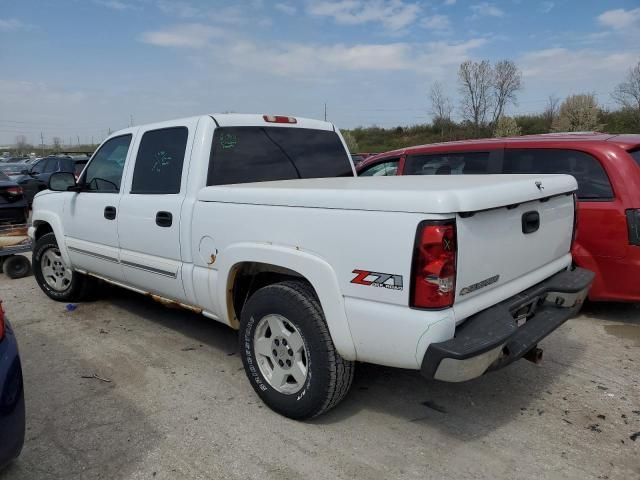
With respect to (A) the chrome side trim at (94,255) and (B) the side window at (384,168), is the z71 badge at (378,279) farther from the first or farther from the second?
(B) the side window at (384,168)

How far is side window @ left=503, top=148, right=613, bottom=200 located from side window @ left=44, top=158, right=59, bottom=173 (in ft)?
45.3

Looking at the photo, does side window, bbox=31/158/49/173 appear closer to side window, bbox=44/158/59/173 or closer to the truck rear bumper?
side window, bbox=44/158/59/173

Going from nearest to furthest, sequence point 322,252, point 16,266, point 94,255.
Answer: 1. point 322,252
2. point 94,255
3. point 16,266

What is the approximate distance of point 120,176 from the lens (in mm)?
4496

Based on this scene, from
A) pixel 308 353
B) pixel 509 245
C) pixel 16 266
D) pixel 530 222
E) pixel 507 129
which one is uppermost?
pixel 507 129

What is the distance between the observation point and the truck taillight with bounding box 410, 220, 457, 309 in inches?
90.5

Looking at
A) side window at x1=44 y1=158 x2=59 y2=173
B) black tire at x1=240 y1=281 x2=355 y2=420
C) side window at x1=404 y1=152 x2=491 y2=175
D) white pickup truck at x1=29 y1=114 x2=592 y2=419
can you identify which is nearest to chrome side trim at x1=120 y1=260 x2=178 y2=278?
white pickup truck at x1=29 y1=114 x2=592 y2=419

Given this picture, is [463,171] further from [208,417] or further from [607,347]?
[208,417]

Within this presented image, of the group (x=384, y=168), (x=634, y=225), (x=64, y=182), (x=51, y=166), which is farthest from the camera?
(x=51, y=166)

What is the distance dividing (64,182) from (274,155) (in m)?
2.30

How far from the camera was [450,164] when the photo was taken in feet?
18.8

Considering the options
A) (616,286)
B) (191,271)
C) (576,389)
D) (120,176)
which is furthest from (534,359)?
(120,176)

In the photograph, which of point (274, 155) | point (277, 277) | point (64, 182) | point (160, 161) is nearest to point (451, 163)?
point (274, 155)

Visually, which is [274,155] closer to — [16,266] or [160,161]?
[160,161]
